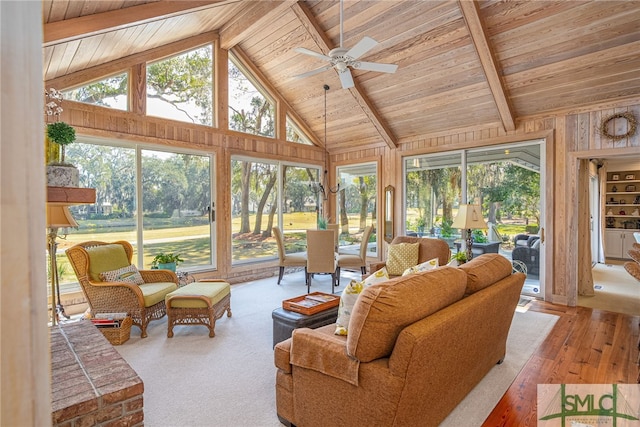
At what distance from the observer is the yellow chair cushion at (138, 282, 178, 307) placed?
3.53 metres

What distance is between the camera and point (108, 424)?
166 cm

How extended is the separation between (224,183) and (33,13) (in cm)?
551

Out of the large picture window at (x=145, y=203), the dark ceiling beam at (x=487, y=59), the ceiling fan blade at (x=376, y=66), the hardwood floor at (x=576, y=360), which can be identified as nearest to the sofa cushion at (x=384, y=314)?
the hardwood floor at (x=576, y=360)

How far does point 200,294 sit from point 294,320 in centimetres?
126

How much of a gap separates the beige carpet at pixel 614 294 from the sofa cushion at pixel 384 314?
4325 mm

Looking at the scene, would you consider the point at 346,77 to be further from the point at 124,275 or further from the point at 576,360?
the point at 576,360

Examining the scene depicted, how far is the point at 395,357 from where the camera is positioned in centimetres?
153

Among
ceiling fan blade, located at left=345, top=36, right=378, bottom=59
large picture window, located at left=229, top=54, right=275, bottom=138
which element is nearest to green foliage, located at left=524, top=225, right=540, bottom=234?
ceiling fan blade, located at left=345, top=36, right=378, bottom=59

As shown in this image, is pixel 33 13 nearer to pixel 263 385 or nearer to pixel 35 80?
pixel 35 80

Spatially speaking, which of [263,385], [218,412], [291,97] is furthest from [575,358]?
[291,97]

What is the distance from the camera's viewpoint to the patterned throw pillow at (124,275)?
356cm

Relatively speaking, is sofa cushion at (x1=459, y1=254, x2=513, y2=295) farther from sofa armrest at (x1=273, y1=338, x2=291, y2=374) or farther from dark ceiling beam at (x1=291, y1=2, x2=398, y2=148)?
dark ceiling beam at (x1=291, y1=2, x2=398, y2=148)

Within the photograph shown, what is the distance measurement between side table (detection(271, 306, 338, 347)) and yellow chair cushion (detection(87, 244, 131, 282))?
212 centimetres

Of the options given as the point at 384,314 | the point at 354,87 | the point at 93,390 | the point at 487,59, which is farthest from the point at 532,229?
the point at 93,390
